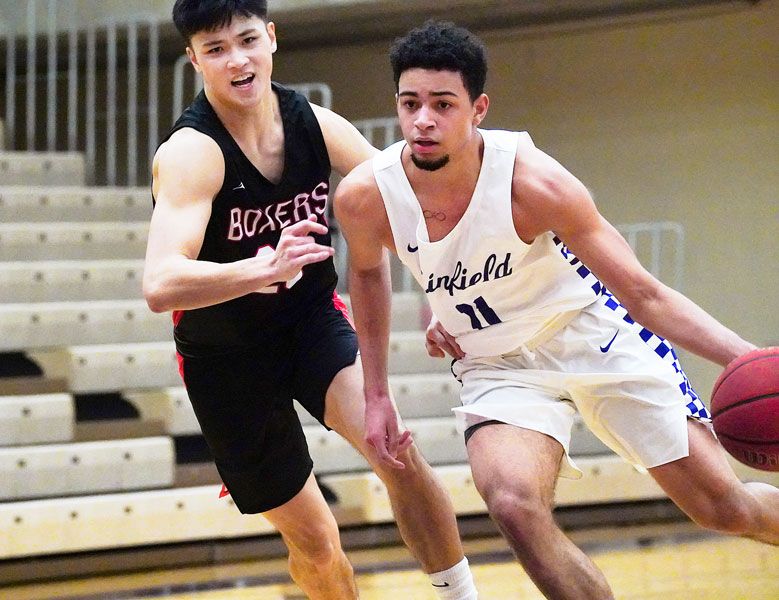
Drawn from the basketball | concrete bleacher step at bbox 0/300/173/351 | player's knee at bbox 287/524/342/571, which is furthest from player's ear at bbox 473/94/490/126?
concrete bleacher step at bbox 0/300/173/351

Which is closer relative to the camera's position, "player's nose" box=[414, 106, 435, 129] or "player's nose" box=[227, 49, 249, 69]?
"player's nose" box=[414, 106, 435, 129]

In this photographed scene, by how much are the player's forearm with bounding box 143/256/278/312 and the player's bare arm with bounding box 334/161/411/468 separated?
1.36ft

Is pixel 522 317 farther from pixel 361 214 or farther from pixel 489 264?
pixel 361 214

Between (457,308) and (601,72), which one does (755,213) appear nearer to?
(601,72)

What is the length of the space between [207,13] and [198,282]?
0.84 m

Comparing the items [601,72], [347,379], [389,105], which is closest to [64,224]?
[389,105]

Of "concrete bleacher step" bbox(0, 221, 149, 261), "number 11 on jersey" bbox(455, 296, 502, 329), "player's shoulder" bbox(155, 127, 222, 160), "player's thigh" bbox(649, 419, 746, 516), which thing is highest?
"player's shoulder" bbox(155, 127, 222, 160)

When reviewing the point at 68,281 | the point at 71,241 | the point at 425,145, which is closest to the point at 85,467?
the point at 68,281

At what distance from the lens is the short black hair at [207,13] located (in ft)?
11.5

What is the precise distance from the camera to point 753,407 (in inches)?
126

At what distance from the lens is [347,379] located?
3.71m

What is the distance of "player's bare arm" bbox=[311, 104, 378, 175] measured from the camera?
12.6 feet

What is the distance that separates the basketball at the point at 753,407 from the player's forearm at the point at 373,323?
0.96 metres

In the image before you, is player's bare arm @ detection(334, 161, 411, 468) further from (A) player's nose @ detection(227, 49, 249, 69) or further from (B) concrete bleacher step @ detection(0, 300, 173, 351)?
(B) concrete bleacher step @ detection(0, 300, 173, 351)
